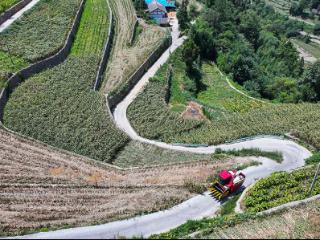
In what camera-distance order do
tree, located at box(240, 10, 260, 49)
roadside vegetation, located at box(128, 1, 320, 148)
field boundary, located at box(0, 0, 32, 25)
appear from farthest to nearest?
tree, located at box(240, 10, 260, 49)
field boundary, located at box(0, 0, 32, 25)
roadside vegetation, located at box(128, 1, 320, 148)

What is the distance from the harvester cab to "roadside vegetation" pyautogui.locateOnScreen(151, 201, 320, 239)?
2.93 metres

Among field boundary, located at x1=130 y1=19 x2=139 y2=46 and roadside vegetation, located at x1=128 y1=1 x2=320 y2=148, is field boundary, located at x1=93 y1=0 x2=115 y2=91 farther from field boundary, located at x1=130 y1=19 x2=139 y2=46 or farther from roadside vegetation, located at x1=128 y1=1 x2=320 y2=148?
roadside vegetation, located at x1=128 y1=1 x2=320 y2=148

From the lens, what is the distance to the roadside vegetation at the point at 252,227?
97.0 feet

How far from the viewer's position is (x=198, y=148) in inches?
1720

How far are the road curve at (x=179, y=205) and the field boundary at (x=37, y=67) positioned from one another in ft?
40.1

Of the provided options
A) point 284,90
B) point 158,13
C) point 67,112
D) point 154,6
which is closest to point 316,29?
point 158,13

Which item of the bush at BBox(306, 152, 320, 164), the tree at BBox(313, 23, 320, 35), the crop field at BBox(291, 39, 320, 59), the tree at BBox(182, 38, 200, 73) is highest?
the tree at BBox(182, 38, 200, 73)

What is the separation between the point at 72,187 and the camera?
34656 mm

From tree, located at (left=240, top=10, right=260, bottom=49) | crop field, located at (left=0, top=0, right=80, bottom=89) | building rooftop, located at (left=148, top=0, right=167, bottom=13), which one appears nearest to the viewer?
crop field, located at (left=0, top=0, right=80, bottom=89)

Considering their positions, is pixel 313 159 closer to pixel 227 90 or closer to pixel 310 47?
pixel 227 90

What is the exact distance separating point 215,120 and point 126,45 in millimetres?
25444

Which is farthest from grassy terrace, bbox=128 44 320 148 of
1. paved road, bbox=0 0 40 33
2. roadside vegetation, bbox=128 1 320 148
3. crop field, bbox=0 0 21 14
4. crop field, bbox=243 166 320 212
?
crop field, bbox=0 0 21 14

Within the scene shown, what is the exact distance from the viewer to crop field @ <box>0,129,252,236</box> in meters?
31.4

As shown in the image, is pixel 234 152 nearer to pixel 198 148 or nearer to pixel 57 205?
pixel 198 148
